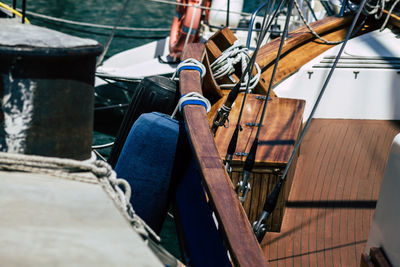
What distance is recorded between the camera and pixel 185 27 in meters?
7.04

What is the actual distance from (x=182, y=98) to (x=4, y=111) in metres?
0.95

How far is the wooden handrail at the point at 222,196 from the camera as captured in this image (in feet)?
5.27

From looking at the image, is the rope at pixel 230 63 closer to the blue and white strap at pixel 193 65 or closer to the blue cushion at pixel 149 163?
the blue and white strap at pixel 193 65

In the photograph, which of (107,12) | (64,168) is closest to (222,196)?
(64,168)

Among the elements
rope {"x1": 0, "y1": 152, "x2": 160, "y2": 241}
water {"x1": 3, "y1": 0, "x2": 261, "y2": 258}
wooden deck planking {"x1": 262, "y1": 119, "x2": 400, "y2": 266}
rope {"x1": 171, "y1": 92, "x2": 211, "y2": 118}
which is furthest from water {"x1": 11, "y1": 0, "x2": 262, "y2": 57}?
rope {"x1": 0, "y1": 152, "x2": 160, "y2": 241}

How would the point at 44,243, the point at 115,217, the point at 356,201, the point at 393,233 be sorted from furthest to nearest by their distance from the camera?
1. the point at 356,201
2. the point at 393,233
3. the point at 115,217
4. the point at 44,243

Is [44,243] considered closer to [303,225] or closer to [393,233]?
[393,233]

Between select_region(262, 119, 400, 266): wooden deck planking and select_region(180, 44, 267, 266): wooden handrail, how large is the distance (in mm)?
669

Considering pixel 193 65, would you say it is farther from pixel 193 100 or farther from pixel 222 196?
pixel 222 196

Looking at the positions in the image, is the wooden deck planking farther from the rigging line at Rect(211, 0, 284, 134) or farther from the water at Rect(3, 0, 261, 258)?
the water at Rect(3, 0, 261, 258)

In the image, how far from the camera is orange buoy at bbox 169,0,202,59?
23.0ft

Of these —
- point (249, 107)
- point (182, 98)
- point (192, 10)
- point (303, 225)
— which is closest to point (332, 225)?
point (303, 225)

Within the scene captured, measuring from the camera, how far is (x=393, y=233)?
1637 mm

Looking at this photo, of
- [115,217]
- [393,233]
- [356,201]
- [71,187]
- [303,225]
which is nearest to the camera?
[115,217]
